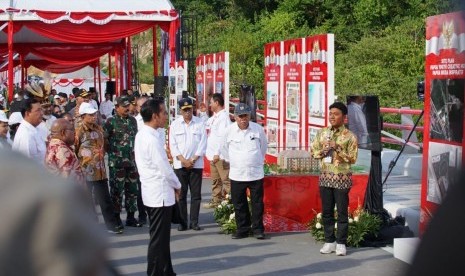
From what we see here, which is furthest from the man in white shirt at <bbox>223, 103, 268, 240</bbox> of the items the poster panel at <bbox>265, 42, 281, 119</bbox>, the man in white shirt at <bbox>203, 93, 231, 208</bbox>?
the poster panel at <bbox>265, 42, 281, 119</bbox>

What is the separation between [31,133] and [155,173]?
74.1 inches

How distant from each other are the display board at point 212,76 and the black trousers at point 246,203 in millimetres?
4923

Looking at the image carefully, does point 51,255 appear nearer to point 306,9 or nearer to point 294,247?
point 294,247

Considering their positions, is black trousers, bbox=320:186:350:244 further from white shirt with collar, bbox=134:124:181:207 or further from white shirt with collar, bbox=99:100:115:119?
white shirt with collar, bbox=99:100:115:119

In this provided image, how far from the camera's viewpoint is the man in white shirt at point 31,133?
8781 mm

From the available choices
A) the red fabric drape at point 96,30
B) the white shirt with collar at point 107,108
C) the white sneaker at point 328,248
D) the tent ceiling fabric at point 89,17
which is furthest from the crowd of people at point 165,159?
the white shirt with collar at point 107,108

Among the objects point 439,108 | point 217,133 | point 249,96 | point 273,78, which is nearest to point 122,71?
point 249,96

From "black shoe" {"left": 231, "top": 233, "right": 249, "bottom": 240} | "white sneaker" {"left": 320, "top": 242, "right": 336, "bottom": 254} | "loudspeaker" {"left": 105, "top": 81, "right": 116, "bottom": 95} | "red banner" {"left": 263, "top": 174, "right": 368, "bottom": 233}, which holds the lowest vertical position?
"black shoe" {"left": 231, "top": 233, "right": 249, "bottom": 240}

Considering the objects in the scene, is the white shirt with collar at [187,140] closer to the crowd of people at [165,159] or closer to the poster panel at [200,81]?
the crowd of people at [165,159]

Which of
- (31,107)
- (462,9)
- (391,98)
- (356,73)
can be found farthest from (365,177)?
(356,73)

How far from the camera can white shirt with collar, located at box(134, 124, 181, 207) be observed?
7758 mm

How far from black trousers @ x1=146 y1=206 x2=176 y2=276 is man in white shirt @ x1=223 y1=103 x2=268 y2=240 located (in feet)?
7.54

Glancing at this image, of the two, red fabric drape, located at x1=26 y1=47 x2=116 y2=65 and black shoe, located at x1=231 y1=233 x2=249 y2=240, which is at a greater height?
red fabric drape, located at x1=26 y1=47 x2=116 y2=65

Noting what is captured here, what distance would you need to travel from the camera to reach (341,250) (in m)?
9.20
